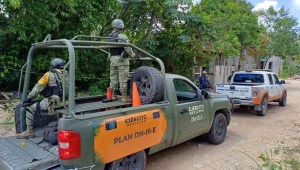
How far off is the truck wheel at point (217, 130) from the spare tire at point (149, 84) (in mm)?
2032

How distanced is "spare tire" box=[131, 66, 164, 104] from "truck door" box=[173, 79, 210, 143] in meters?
0.51

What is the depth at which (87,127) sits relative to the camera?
126 inches

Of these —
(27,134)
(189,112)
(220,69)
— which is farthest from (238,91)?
(220,69)

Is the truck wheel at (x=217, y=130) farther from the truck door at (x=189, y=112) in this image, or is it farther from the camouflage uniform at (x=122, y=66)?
the camouflage uniform at (x=122, y=66)

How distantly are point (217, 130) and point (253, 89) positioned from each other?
3.59 m

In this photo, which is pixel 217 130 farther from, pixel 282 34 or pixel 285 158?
pixel 282 34

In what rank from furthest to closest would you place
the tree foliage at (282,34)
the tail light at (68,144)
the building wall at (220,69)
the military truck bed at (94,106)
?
the tree foliage at (282,34) < the building wall at (220,69) < the military truck bed at (94,106) < the tail light at (68,144)

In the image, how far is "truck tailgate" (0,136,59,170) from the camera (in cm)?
321

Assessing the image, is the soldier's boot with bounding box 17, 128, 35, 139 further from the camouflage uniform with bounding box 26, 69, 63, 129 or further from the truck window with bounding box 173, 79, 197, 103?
the truck window with bounding box 173, 79, 197, 103

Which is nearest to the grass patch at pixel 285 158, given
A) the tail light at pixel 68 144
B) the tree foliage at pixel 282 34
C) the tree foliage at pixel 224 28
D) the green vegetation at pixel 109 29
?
the tail light at pixel 68 144

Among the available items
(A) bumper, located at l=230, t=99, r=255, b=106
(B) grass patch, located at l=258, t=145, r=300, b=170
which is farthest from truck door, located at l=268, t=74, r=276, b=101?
(B) grass patch, located at l=258, t=145, r=300, b=170

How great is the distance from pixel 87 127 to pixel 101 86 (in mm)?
7191

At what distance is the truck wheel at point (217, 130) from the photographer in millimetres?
5863

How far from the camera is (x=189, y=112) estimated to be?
4.94 m
